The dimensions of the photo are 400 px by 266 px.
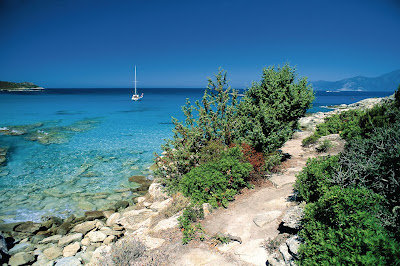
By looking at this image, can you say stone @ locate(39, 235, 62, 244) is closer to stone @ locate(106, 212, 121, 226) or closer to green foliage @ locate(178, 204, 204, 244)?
stone @ locate(106, 212, 121, 226)

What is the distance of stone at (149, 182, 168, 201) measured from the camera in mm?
13125

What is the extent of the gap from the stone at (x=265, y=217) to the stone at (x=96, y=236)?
22.9 ft

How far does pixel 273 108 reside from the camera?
13.4 meters

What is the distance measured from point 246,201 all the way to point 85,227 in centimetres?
822

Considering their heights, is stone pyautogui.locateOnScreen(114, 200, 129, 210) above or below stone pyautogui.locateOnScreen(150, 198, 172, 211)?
below

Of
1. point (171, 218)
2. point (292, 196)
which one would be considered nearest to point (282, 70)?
point (292, 196)

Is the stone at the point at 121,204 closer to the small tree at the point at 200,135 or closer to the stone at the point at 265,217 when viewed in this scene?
the small tree at the point at 200,135

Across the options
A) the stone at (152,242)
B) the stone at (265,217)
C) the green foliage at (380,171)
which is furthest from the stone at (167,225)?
the green foliage at (380,171)

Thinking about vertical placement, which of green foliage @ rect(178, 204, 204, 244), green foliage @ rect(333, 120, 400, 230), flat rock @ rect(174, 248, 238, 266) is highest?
green foliage @ rect(333, 120, 400, 230)

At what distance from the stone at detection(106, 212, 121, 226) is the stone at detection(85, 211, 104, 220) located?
903 mm

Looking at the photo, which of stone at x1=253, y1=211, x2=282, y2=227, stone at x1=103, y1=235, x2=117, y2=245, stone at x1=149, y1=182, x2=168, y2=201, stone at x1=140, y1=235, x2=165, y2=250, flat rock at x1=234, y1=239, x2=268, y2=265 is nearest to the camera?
flat rock at x1=234, y1=239, x2=268, y2=265

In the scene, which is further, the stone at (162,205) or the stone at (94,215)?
the stone at (94,215)

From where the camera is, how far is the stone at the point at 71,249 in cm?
945

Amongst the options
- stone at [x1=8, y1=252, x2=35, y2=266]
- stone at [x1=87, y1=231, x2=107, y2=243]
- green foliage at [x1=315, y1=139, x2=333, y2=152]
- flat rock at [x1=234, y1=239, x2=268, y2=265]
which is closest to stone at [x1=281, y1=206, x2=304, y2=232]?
flat rock at [x1=234, y1=239, x2=268, y2=265]
